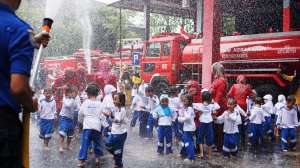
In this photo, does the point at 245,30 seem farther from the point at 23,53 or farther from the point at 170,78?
the point at 23,53

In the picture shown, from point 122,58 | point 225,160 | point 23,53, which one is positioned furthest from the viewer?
point 122,58

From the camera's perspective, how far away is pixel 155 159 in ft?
22.7

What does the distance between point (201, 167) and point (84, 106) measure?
6.98ft

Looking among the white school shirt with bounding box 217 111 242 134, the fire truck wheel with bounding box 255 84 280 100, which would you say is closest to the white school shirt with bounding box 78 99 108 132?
the white school shirt with bounding box 217 111 242 134

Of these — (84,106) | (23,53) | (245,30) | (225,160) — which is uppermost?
(245,30)

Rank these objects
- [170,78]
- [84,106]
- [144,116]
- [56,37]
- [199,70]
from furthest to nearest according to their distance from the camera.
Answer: [56,37] → [170,78] → [199,70] → [144,116] → [84,106]

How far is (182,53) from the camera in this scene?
1416 cm

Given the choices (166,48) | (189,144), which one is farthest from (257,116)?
(166,48)

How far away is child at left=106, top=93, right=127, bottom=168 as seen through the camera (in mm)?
5949

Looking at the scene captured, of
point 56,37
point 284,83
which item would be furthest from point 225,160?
point 56,37

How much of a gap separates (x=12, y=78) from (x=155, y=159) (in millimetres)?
5222

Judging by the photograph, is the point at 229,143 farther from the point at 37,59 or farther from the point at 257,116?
the point at 37,59

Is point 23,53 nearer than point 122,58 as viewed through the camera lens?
Yes

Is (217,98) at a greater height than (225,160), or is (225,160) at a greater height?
(217,98)
